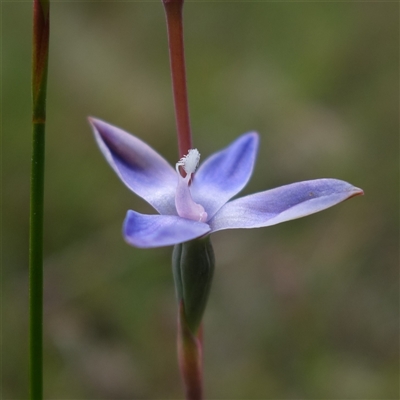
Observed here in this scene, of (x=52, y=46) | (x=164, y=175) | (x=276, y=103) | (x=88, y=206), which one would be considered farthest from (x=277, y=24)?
(x=164, y=175)

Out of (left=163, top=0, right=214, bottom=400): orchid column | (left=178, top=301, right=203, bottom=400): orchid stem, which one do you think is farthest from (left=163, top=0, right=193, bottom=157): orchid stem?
(left=178, top=301, right=203, bottom=400): orchid stem

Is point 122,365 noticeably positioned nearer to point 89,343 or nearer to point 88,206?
point 89,343

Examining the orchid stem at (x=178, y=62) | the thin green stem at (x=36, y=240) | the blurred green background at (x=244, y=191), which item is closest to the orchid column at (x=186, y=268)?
the orchid stem at (x=178, y=62)

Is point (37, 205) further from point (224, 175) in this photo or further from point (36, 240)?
point (224, 175)

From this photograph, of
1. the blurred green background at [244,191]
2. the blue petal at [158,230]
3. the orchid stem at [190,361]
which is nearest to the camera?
the blue petal at [158,230]

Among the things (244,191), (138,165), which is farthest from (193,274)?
(244,191)

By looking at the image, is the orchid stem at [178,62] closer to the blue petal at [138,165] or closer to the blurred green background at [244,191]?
the blue petal at [138,165]
